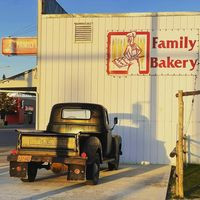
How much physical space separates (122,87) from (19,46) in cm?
504

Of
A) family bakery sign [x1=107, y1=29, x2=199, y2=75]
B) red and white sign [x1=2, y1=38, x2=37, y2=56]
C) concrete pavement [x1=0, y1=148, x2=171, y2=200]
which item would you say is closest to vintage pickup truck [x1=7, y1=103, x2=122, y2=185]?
concrete pavement [x1=0, y1=148, x2=171, y2=200]

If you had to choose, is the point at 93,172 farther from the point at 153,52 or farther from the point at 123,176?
the point at 153,52

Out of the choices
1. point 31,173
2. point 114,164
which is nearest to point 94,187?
point 31,173

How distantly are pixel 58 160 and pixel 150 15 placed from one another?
8123 millimetres

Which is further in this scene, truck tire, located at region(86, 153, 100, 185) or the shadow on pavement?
truck tire, located at region(86, 153, 100, 185)

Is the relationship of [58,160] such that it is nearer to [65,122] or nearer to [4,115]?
[65,122]

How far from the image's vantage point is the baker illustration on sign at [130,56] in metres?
18.0

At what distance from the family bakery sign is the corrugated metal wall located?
0.68ft

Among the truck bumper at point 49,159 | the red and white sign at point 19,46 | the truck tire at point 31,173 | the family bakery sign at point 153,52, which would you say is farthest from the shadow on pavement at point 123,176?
the red and white sign at point 19,46

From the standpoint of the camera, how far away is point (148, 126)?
17.8 meters

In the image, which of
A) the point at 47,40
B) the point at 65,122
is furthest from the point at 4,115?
the point at 65,122

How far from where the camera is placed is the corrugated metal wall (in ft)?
58.0

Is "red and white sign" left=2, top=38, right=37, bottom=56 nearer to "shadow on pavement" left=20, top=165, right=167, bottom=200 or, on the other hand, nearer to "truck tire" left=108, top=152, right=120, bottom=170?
"shadow on pavement" left=20, top=165, right=167, bottom=200

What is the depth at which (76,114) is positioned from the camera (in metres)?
14.0
